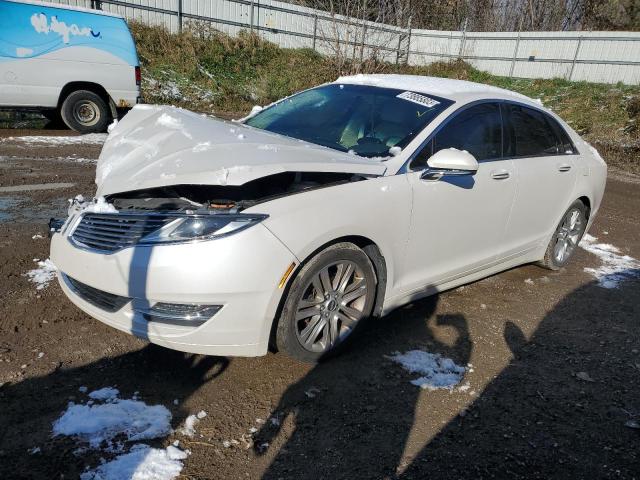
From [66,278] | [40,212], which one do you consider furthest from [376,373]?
[40,212]

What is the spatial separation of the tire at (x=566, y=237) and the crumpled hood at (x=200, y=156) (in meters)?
2.58

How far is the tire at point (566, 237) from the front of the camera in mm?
4855

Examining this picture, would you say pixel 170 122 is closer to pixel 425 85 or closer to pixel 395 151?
pixel 395 151

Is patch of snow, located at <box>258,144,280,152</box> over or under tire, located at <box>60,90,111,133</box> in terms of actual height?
over

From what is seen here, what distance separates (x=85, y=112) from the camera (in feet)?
33.6

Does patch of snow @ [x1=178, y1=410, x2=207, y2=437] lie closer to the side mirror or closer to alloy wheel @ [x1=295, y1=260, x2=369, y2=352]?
alloy wheel @ [x1=295, y1=260, x2=369, y2=352]

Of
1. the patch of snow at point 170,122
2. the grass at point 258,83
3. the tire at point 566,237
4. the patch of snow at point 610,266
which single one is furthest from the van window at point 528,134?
the grass at point 258,83

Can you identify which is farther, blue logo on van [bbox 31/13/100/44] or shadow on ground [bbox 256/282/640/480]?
blue logo on van [bbox 31/13/100/44]

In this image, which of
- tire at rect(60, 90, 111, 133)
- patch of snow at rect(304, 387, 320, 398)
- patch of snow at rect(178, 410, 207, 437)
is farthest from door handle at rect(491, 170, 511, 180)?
tire at rect(60, 90, 111, 133)

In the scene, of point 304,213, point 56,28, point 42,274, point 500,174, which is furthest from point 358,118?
point 56,28

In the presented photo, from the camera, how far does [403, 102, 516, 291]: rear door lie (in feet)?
10.9

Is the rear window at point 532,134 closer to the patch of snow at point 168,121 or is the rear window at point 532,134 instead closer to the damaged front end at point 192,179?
the damaged front end at point 192,179

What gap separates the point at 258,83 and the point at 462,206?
1590cm

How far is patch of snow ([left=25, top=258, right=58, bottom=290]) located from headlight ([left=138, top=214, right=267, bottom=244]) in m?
1.60
